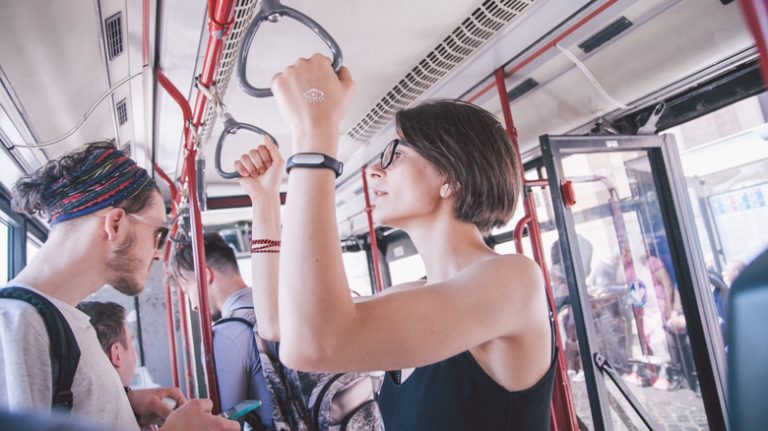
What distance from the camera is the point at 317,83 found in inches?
33.9

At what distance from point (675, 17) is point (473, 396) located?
2352 mm

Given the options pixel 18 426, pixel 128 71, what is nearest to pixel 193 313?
pixel 128 71

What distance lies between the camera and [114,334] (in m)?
2.62

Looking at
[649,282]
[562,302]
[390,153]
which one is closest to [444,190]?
[390,153]

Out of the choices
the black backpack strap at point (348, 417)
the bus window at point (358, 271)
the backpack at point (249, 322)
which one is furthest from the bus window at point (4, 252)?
the bus window at point (358, 271)

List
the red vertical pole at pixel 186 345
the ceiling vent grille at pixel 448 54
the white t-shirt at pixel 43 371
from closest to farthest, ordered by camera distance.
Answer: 1. the white t-shirt at pixel 43 371
2. the ceiling vent grille at pixel 448 54
3. the red vertical pole at pixel 186 345

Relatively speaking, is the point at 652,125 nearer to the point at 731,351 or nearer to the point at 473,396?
the point at 473,396

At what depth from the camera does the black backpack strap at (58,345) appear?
43.1 inches

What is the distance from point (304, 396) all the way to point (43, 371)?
3.28ft

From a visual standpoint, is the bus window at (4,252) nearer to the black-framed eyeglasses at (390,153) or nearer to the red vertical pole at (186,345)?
the red vertical pole at (186,345)

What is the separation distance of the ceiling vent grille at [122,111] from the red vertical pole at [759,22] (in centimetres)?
260

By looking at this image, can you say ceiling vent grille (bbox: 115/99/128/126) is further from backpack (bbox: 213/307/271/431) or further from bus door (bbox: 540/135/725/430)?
bus door (bbox: 540/135/725/430)

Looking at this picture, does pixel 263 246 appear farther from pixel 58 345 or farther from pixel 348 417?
pixel 348 417

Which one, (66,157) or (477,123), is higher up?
(66,157)
